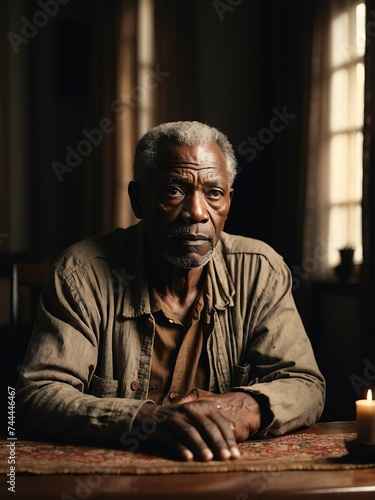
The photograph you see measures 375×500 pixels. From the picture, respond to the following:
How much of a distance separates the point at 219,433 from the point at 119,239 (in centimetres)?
86

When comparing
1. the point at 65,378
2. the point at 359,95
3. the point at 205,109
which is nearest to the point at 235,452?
the point at 65,378

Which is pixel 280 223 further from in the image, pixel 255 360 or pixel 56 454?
pixel 56 454

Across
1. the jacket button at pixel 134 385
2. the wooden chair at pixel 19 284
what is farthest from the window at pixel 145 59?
the jacket button at pixel 134 385

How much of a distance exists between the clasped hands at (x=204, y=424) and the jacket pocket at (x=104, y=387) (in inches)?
12.1

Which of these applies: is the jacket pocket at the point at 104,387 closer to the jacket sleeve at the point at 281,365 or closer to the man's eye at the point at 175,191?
the jacket sleeve at the point at 281,365

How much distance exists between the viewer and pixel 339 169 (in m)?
3.89

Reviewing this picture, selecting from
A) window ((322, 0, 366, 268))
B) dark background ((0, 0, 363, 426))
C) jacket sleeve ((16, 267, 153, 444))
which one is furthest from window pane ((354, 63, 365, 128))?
jacket sleeve ((16, 267, 153, 444))

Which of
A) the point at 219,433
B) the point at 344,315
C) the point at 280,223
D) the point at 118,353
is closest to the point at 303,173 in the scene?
the point at 280,223

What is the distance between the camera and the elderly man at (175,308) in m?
1.70

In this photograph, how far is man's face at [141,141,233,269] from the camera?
6.20 ft

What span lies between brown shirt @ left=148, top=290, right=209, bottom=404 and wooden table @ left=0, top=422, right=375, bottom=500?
27.2 inches

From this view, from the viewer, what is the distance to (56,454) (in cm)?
131

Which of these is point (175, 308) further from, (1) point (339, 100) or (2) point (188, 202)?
(1) point (339, 100)

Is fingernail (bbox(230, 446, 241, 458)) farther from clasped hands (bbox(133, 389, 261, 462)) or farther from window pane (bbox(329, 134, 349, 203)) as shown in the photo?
window pane (bbox(329, 134, 349, 203))
